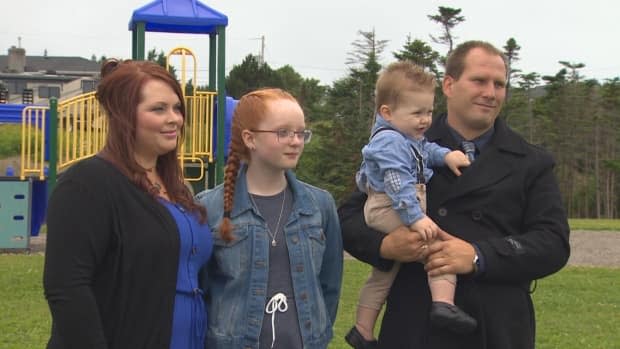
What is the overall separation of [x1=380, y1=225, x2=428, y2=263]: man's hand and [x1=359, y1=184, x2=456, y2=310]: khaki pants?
8 centimetres

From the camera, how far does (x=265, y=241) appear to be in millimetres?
2883

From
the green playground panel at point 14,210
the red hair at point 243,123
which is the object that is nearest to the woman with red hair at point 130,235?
the red hair at point 243,123

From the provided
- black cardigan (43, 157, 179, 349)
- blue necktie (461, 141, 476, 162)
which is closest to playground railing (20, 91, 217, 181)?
blue necktie (461, 141, 476, 162)

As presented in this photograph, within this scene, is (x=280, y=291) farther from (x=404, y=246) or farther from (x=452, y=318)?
(x=452, y=318)

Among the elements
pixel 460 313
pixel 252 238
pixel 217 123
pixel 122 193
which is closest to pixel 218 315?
pixel 252 238

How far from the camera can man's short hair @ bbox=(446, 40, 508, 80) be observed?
3162 millimetres

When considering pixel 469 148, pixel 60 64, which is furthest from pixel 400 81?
pixel 60 64

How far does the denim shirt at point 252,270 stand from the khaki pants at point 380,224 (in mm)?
256

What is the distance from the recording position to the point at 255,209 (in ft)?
9.60

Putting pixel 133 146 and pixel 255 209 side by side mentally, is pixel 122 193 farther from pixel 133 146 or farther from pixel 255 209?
pixel 255 209

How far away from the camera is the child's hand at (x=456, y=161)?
3092 mm

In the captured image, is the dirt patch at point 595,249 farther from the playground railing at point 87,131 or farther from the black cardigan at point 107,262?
the black cardigan at point 107,262

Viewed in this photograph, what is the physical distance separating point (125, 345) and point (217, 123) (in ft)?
33.8

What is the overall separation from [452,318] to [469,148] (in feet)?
2.14
